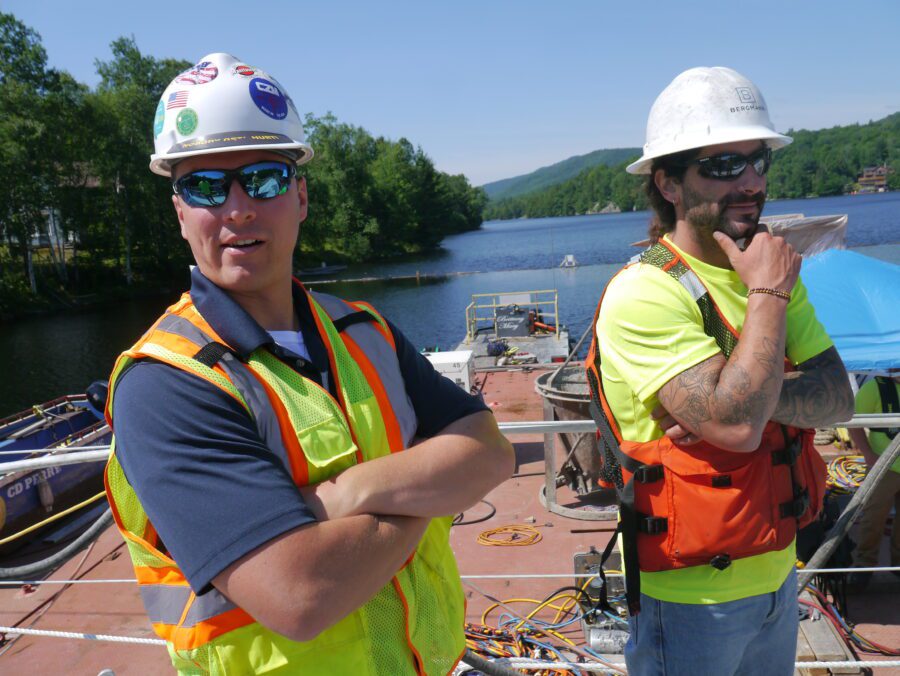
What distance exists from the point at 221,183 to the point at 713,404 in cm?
138

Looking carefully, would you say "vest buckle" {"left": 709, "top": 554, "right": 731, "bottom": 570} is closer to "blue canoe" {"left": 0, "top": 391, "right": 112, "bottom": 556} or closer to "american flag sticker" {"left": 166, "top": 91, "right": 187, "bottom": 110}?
"american flag sticker" {"left": 166, "top": 91, "right": 187, "bottom": 110}

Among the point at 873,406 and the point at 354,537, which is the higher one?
the point at 354,537

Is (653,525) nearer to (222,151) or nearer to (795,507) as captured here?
(795,507)

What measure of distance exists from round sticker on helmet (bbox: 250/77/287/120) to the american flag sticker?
5.9 inches

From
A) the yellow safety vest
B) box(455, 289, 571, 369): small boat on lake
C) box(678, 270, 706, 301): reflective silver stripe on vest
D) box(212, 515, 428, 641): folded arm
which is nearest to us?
box(212, 515, 428, 641): folded arm

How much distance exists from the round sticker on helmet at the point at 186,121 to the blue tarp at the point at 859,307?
21.7ft

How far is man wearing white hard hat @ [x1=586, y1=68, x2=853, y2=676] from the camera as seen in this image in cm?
192

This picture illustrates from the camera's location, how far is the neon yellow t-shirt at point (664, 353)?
1.96m

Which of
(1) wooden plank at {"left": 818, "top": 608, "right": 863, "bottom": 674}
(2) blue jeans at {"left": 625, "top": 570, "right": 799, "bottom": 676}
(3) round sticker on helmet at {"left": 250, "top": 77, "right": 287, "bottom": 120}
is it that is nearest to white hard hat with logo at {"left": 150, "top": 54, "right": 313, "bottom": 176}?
(3) round sticker on helmet at {"left": 250, "top": 77, "right": 287, "bottom": 120}

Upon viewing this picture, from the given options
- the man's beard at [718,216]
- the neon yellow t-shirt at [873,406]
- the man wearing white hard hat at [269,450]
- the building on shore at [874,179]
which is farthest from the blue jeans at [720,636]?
the building on shore at [874,179]

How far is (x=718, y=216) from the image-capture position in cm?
217

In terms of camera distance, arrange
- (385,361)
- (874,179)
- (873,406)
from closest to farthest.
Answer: (385,361) → (873,406) → (874,179)

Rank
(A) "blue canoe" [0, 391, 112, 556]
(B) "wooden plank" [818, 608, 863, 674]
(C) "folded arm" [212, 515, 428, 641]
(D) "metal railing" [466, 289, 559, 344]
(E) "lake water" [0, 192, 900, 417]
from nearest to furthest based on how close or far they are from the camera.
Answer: (C) "folded arm" [212, 515, 428, 641], (B) "wooden plank" [818, 608, 863, 674], (A) "blue canoe" [0, 391, 112, 556], (D) "metal railing" [466, 289, 559, 344], (E) "lake water" [0, 192, 900, 417]

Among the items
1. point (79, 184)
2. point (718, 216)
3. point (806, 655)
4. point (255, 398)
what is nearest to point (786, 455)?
point (718, 216)
